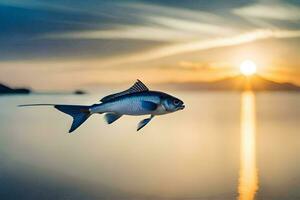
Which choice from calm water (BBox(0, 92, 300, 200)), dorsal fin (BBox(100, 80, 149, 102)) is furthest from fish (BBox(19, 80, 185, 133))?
calm water (BBox(0, 92, 300, 200))

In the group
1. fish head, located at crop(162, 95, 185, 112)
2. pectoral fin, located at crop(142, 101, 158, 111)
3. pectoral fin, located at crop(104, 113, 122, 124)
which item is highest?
fish head, located at crop(162, 95, 185, 112)

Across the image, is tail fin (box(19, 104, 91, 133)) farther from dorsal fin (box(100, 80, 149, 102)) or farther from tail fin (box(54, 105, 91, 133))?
dorsal fin (box(100, 80, 149, 102))

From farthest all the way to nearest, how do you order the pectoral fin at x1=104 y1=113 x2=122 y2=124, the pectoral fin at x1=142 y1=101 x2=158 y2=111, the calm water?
the calm water
the pectoral fin at x1=104 y1=113 x2=122 y2=124
the pectoral fin at x1=142 y1=101 x2=158 y2=111

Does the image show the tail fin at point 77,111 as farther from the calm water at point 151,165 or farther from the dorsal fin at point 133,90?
the calm water at point 151,165

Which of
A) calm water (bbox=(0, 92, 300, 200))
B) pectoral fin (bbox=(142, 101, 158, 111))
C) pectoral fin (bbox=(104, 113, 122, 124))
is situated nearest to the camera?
pectoral fin (bbox=(142, 101, 158, 111))

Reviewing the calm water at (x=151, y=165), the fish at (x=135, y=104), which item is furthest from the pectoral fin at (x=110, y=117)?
the calm water at (x=151, y=165)

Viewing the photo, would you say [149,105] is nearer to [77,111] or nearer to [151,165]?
[77,111]

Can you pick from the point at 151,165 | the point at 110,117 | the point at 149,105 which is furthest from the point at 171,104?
the point at 151,165

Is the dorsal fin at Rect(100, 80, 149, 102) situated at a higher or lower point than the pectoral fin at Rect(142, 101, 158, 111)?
higher

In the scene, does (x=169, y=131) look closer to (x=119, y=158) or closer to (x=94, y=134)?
(x=94, y=134)
